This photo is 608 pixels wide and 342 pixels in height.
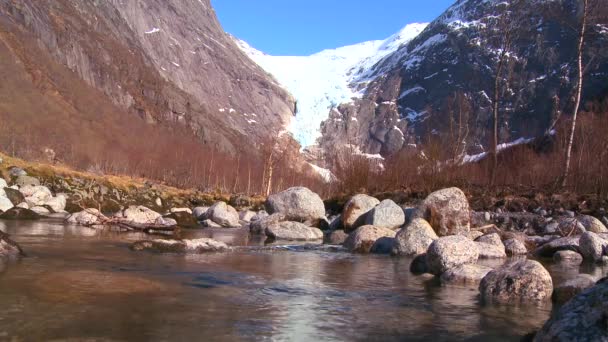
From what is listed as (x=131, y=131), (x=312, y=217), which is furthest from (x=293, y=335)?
(x=131, y=131)

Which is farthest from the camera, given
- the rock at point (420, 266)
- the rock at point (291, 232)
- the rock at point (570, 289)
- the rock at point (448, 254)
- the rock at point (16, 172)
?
the rock at point (16, 172)

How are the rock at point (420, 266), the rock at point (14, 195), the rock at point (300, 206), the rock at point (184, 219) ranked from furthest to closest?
the rock at point (184, 219)
the rock at point (300, 206)
the rock at point (14, 195)
the rock at point (420, 266)

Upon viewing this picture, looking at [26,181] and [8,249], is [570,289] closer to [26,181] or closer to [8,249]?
[8,249]

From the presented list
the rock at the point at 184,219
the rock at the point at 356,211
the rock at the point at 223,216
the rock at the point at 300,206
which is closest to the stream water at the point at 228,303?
the rock at the point at 356,211

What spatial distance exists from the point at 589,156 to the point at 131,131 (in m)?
115

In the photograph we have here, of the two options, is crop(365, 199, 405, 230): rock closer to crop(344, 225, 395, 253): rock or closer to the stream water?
crop(344, 225, 395, 253): rock

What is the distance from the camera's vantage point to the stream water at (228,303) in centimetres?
625

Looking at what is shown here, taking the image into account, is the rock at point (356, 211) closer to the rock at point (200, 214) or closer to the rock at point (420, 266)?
the rock at point (200, 214)

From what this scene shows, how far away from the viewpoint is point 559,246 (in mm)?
15758

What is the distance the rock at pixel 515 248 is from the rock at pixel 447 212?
6.04 ft

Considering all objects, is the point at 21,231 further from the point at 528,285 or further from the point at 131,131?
the point at 131,131

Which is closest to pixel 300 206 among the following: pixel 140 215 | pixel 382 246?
pixel 140 215

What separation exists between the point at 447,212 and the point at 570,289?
383 inches

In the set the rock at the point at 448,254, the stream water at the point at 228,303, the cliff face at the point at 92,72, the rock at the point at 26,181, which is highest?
the cliff face at the point at 92,72
